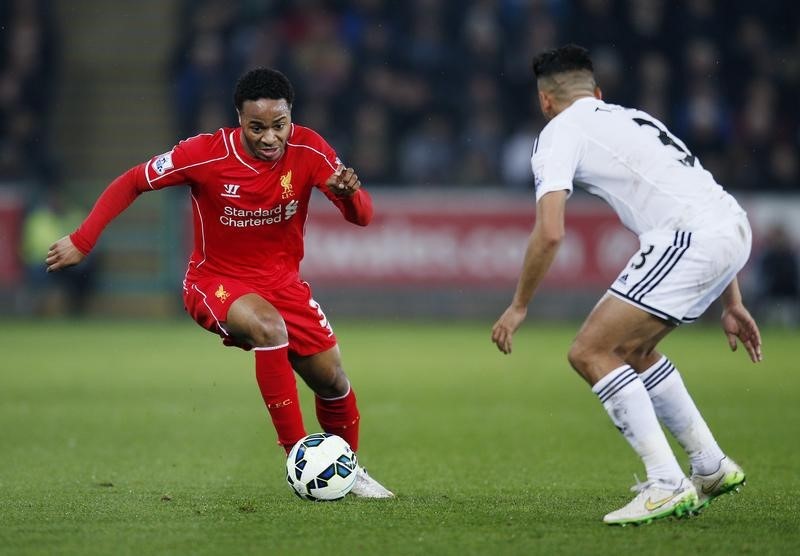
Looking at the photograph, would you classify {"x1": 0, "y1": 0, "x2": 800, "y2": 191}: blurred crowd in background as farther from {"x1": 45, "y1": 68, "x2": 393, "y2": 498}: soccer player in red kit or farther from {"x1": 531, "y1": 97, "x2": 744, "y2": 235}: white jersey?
{"x1": 531, "y1": 97, "x2": 744, "y2": 235}: white jersey

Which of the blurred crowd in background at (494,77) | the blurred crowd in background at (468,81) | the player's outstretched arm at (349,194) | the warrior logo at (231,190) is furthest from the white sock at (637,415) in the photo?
the blurred crowd in background at (494,77)

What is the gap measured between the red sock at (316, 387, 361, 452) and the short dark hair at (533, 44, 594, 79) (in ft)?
6.51

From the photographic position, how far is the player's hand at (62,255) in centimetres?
611

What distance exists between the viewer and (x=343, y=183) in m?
6.14

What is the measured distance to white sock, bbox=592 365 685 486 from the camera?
5383 millimetres

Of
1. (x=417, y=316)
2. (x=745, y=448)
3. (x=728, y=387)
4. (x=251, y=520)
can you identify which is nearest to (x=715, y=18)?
(x=417, y=316)

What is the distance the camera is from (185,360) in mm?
13883

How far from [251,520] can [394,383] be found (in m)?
6.51

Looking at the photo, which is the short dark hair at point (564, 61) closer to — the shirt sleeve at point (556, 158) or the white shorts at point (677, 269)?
the shirt sleeve at point (556, 158)

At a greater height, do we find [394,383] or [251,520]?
[251,520]

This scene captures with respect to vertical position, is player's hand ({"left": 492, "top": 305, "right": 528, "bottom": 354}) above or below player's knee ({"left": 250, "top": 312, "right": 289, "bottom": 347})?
above

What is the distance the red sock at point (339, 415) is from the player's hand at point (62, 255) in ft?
4.65

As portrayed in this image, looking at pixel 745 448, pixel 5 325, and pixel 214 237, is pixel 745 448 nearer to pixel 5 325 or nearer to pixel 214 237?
pixel 214 237

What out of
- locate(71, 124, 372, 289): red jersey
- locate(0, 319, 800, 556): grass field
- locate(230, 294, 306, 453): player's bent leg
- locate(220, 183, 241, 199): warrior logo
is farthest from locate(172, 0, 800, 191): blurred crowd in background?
locate(230, 294, 306, 453): player's bent leg
